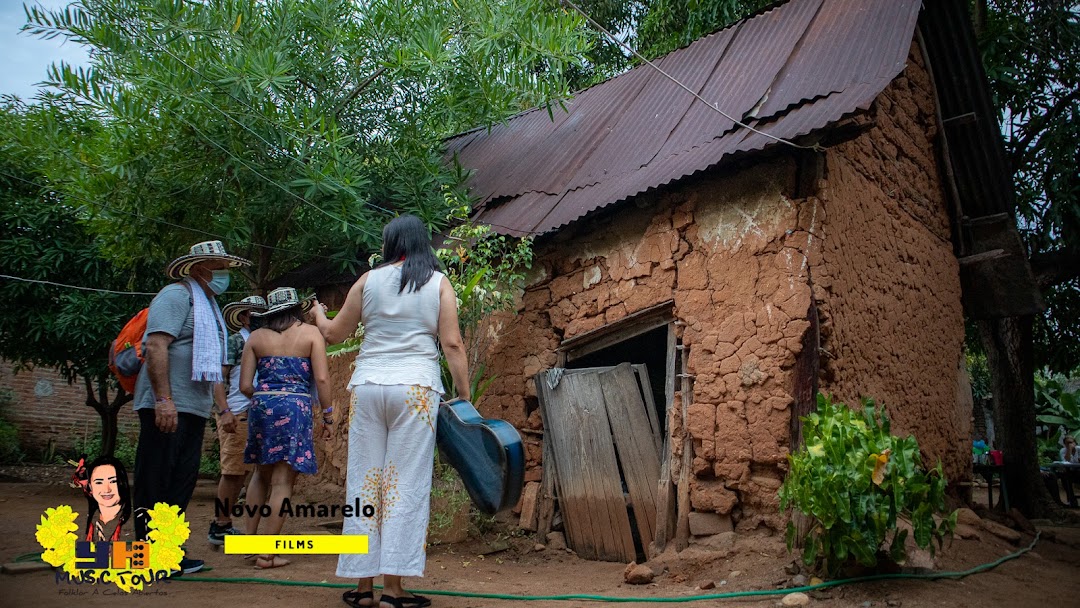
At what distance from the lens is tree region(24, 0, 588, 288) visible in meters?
6.08

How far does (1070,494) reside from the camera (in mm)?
10227

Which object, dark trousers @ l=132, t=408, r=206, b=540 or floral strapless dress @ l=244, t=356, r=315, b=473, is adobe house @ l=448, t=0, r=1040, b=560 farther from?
dark trousers @ l=132, t=408, r=206, b=540

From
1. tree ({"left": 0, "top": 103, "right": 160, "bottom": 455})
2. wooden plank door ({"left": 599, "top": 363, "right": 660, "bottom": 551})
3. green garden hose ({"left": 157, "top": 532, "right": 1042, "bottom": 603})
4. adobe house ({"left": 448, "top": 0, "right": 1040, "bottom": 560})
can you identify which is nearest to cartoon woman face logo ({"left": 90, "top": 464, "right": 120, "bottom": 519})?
green garden hose ({"left": 157, "top": 532, "right": 1042, "bottom": 603})

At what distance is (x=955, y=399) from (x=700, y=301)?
3118 millimetres

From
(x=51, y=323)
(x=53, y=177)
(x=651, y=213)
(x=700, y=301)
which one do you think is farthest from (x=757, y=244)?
(x=51, y=323)

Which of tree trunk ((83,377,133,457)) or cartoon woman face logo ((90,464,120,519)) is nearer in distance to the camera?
cartoon woman face logo ((90,464,120,519))

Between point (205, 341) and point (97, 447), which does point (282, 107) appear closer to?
point (205, 341)

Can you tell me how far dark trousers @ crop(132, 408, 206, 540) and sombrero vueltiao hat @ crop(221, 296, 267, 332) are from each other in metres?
1.24

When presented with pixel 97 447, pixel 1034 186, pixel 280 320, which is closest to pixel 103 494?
pixel 280 320

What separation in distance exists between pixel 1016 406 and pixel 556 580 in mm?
7022

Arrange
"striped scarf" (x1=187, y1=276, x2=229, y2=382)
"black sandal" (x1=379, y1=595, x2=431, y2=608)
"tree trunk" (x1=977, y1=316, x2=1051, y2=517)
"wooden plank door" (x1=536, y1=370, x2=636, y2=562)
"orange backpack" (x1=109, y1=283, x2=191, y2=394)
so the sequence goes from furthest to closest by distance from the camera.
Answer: "tree trunk" (x1=977, y1=316, x2=1051, y2=517) < "wooden plank door" (x1=536, y1=370, x2=636, y2=562) < "orange backpack" (x1=109, y1=283, x2=191, y2=394) < "striped scarf" (x1=187, y1=276, x2=229, y2=382) < "black sandal" (x1=379, y1=595, x2=431, y2=608)

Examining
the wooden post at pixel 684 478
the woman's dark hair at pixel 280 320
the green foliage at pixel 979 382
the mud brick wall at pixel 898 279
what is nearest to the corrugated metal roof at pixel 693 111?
the mud brick wall at pixel 898 279

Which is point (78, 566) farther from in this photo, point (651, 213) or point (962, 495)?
point (962, 495)

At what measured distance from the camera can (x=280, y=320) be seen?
14.5 ft
